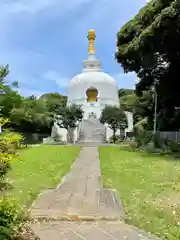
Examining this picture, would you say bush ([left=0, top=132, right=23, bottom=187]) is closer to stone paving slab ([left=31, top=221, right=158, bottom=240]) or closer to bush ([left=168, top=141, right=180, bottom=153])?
stone paving slab ([left=31, top=221, right=158, bottom=240])

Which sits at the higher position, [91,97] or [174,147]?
[91,97]

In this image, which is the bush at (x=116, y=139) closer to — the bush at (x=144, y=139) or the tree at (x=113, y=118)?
the tree at (x=113, y=118)

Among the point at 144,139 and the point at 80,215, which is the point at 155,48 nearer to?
the point at 144,139

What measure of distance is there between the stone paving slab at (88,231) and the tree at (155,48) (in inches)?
509

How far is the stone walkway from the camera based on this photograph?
178 inches

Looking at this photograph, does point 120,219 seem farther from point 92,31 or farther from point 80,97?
point 92,31

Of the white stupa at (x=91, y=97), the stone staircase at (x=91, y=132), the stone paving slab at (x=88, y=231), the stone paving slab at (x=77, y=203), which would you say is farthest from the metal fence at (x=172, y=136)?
the stone paving slab at (x=88, y=231)

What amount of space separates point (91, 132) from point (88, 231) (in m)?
32.6

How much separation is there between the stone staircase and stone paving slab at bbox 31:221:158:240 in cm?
2916

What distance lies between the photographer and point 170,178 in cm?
977

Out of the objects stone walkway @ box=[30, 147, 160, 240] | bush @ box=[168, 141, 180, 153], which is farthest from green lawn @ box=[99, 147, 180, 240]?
→ bush @ box=[168, 141, 180, 153]

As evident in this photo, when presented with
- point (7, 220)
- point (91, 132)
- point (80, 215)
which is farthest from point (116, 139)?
point (7, 220)

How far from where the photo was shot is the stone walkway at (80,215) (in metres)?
4.52

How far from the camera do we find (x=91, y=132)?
37.2 m
